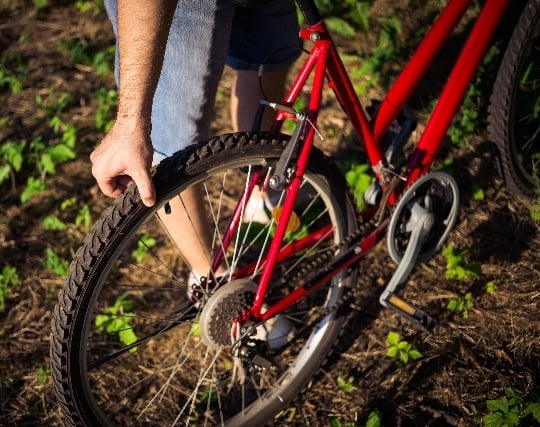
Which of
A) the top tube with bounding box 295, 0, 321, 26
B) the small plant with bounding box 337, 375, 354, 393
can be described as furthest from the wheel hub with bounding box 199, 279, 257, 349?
the top tube with bounding box 295, 0, 321, 26

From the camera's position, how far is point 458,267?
2.63 m

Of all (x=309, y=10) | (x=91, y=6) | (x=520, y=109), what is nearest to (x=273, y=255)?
(x=309, y=10)

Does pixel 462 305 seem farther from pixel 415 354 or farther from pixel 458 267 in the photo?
pixel 415 354

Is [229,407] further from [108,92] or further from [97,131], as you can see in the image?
[108,92]

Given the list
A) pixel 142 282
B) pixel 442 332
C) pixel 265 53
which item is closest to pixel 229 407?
pixel 142 282

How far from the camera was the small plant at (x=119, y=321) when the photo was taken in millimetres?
2531

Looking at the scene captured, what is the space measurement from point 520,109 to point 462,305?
1.13 m

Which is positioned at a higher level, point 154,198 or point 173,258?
point 154,198

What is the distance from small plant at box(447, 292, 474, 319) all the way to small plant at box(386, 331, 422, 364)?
0.89 ft

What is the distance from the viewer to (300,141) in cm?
186

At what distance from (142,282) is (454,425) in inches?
61.0

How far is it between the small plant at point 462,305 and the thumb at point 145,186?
1550 millimetres

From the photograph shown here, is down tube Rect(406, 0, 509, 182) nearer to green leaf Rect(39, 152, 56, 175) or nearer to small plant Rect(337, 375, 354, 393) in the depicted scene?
small plant Rect(337, 375, 354, 393)

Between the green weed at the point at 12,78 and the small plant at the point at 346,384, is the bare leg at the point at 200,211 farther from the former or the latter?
the green weed at the point at 12,78
